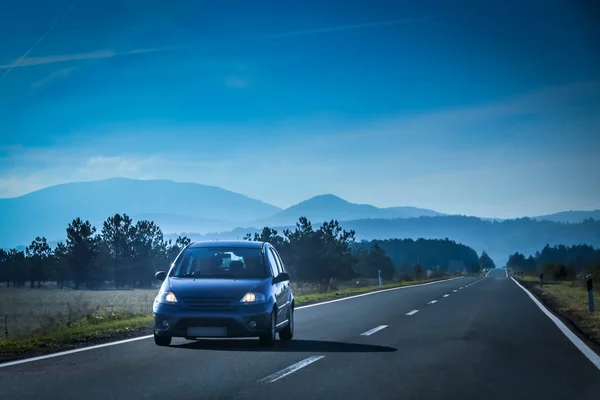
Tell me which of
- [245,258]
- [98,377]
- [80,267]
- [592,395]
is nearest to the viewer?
[592,395]

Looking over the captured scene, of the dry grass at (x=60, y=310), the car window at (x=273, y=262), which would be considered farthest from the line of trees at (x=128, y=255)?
the car window at (x=273, y=262)

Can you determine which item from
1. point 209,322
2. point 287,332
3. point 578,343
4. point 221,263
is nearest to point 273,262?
point 221,263

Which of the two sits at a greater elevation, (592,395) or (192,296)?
(192,296)

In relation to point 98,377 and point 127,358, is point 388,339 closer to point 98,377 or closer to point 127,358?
point 127,358

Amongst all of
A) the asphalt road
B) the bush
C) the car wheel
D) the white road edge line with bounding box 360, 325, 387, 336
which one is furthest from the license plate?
the bush

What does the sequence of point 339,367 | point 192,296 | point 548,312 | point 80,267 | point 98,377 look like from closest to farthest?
point 98,377, point 339,367, point 192,296, point 548,312, point 80,267

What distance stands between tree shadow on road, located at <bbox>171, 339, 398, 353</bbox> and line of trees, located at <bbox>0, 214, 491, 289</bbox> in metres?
82.3

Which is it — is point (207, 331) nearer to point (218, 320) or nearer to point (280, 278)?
point (218, 320)

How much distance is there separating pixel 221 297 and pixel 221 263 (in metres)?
1.42

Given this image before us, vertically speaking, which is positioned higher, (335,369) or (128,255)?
(128,255)

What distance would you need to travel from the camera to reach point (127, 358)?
1147cm

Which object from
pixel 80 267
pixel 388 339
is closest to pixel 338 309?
pixel 388 339

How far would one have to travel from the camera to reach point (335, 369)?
9984 mm

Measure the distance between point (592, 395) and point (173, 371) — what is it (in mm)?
5006
